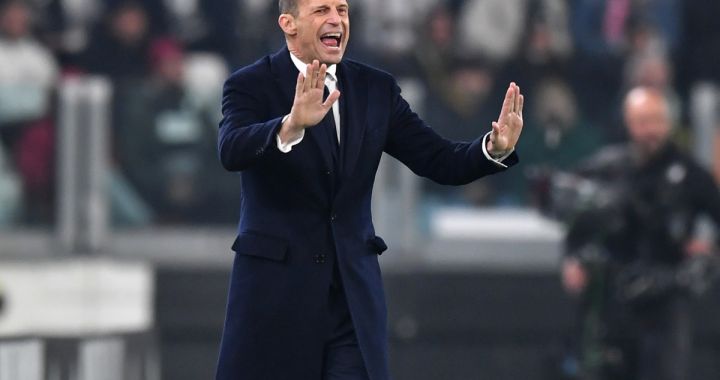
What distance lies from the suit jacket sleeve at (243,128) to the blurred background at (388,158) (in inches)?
219

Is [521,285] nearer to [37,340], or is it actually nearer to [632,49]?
[632,49]

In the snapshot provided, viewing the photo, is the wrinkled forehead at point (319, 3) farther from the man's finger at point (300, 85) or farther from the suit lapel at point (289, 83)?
the man's finger at point (300, 85)

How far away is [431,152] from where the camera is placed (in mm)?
5211

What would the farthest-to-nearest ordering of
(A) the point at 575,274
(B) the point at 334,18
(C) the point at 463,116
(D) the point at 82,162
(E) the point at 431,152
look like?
(C) the point at 463,116, (D) the point at 82,162, (A) the point at 575,274, (E) the point at 431,152, (B) the point at 334,18

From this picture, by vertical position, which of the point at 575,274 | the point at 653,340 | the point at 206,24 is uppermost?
the point at 206,24

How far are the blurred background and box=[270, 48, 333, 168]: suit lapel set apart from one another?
5454 mm

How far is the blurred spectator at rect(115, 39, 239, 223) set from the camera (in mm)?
10703

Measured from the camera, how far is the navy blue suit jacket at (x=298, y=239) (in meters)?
5.07

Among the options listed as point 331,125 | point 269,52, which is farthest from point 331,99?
point 269,52

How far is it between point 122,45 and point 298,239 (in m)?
6.18

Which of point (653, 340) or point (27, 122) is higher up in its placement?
point (27, 122)

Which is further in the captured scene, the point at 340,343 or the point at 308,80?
the point at 340,343

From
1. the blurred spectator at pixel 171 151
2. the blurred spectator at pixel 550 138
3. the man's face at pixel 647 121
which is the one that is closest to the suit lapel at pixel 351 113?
the man's face at pixel 647 121

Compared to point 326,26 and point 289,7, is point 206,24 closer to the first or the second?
point 289,7
